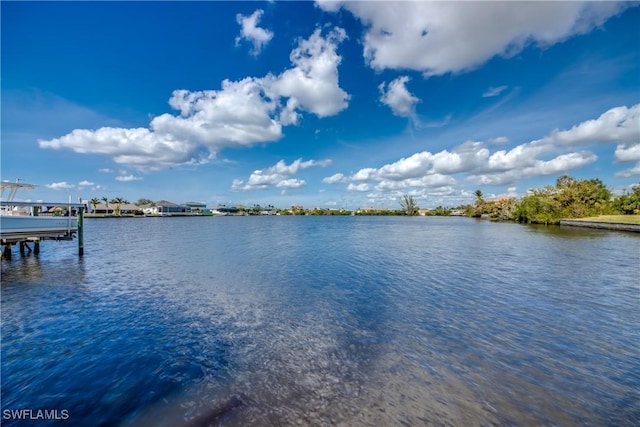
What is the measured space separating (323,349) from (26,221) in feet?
75.8

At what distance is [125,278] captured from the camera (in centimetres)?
1455

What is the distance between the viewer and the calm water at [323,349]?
5.10 m

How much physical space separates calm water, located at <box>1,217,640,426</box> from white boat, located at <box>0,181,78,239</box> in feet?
20.7

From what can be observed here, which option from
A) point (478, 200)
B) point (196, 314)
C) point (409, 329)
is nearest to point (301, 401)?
point (409, 329)

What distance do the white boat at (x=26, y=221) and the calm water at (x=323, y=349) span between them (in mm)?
6304

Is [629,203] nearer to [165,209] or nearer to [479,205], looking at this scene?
[479,205]

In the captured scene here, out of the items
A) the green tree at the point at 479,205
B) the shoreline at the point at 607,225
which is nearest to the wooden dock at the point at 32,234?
the shoreline at the point at 607,225

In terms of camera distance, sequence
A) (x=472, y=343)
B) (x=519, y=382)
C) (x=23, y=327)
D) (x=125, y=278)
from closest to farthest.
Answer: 1. (x=519, y=382)
2. (x=472, y=343)
3. (x=23, y=327)
4. (x=125, y=278)

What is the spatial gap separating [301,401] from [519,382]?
4.46 m

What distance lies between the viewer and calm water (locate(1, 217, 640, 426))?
16.7ft

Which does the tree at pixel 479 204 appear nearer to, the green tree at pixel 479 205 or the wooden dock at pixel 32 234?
the green tree at pixel 479 205

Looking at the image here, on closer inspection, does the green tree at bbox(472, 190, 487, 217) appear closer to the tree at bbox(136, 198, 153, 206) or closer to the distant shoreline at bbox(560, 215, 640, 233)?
the distant shoreline at bbox(560, 215, 640, 233)

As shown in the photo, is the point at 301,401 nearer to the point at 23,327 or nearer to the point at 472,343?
the point at 472,343

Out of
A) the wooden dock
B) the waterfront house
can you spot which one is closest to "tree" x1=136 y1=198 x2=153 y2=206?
the waterfront house
